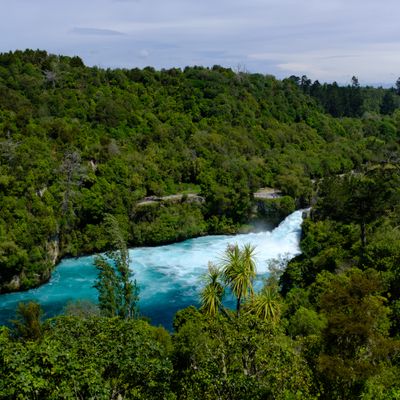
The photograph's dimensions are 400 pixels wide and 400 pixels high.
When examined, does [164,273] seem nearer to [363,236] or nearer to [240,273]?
[363,236]

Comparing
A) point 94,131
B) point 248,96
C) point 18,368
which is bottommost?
point 18,368

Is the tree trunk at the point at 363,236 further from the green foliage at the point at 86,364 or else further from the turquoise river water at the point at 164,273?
the green foliage at the point at 86,364

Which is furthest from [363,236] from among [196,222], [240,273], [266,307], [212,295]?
[196,222]

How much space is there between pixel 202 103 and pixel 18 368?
2896 inches

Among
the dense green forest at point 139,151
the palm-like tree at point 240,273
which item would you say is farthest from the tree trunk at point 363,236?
the dense green forest at point 139,151

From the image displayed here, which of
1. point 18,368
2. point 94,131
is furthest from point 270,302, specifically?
point 94,131

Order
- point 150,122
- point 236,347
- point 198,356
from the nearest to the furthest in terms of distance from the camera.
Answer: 1. point 236,347
2. point 198,356
3. point 150,122

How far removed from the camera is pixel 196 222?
188 feet

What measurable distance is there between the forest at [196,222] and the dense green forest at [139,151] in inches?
9.1

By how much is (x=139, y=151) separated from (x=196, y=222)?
1354 centimetres

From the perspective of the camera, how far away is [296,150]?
77.9 metres

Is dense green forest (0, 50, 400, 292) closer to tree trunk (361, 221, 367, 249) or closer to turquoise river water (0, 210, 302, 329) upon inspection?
turquoise river water (0, 210, 302, 329)

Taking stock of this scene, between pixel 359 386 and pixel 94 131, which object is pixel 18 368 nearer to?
pixel 359 386

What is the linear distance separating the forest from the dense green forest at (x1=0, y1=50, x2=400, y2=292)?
23 cm
